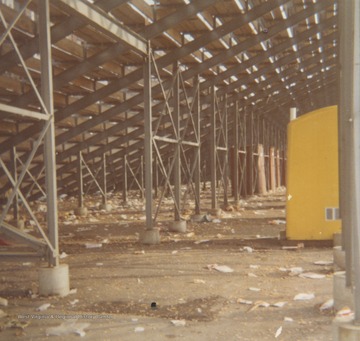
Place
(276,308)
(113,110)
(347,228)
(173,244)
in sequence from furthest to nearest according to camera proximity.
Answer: (113,110) < (173,244) < (276,308) < (347,228)

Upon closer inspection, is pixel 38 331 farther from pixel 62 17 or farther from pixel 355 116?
pixel 62 17

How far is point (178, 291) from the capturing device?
7098 mm

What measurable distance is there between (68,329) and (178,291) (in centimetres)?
200

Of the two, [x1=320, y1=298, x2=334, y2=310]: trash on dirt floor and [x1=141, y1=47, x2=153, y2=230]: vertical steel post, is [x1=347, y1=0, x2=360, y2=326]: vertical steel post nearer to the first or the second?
[x1=320, y1=298, x2=334, y2=310]: trash on dirt floor

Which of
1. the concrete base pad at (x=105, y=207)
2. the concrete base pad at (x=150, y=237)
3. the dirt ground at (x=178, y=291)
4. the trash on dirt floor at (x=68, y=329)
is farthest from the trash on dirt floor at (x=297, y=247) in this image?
the concrete base pad at (x=105, y=207)

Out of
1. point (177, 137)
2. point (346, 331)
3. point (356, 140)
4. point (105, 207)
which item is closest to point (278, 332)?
point (346, 331)

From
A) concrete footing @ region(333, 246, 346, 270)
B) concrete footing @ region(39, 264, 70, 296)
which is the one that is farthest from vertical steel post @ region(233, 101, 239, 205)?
concrete footing @ region(39, 264, 70, 296)

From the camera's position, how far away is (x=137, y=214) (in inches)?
730

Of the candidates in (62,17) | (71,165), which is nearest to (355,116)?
(62,17)

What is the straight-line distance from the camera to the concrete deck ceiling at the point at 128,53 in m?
10.1

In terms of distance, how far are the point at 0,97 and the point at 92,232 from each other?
416cm

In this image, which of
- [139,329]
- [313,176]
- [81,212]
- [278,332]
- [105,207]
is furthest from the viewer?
[105,207]

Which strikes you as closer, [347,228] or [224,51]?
[347,228]

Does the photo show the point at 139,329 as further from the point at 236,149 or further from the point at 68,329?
the point at 236,149
